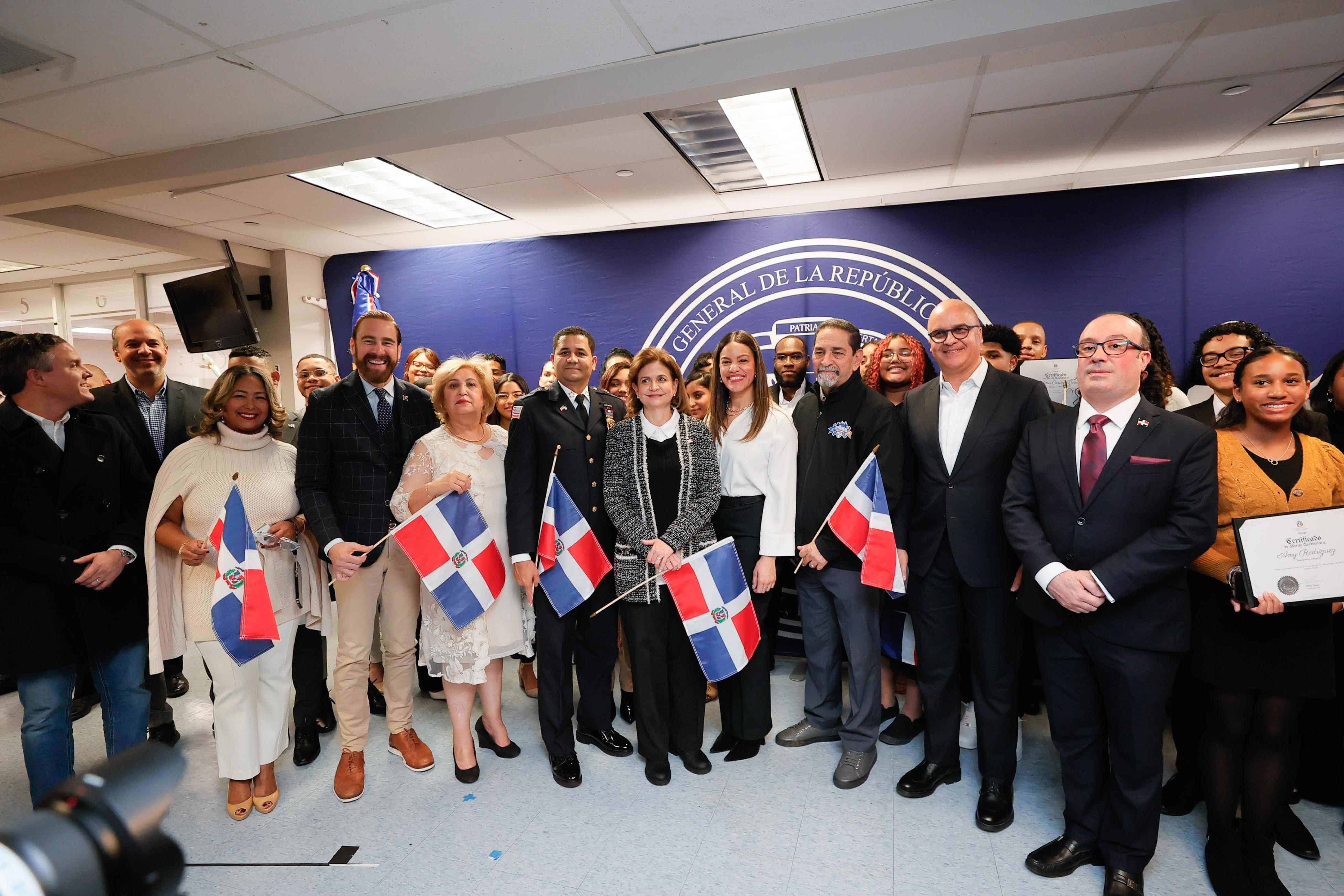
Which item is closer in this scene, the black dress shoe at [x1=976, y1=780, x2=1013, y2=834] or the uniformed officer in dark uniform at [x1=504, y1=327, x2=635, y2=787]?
the black dress shoe at [x1=976, y1=780, x2=1013, y2=834]

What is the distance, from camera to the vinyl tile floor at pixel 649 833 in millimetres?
2342

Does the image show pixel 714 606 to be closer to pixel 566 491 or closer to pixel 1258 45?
pixel 566 491

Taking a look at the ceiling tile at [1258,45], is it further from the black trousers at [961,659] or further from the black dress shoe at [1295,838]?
the black dress shoe at [1295,838]

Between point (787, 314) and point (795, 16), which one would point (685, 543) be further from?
point (787, 314)

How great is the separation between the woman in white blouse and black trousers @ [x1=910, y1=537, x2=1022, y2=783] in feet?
1.95

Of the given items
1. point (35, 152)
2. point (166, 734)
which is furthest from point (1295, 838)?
point (35, 152)

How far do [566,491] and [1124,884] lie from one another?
232 cm

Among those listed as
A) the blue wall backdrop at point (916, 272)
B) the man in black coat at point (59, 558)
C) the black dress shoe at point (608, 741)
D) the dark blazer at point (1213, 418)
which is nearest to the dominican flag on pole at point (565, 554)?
the black dress shoe at point (608, 741)

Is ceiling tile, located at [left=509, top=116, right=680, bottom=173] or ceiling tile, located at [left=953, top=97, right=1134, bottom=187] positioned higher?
ceiling tile, located at [left=509, top=116, right=680, bottom=173]

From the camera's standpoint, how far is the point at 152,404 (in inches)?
140

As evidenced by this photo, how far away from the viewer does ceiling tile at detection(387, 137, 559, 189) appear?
422 cm

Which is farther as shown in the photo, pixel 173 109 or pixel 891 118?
pixel 891 118

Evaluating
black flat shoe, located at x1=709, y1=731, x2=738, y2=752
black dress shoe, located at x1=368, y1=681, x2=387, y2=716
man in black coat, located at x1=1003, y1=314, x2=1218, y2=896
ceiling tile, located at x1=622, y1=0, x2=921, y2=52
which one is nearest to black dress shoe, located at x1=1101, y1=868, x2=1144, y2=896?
man in black coat, located at x1=1003, y1=314, x2=1218, y2=896

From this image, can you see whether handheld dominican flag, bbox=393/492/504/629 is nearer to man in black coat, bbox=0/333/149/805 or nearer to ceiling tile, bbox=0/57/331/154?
man in black coat, bbox=0/333/149/805
